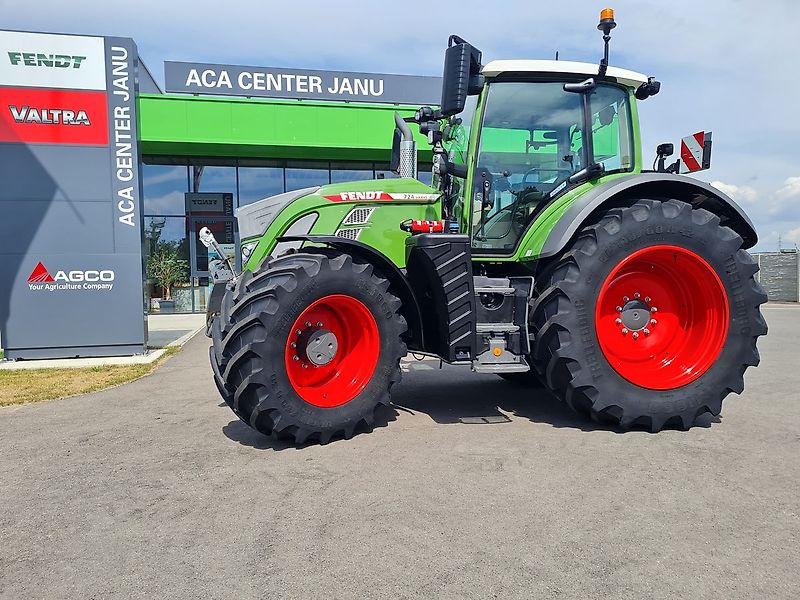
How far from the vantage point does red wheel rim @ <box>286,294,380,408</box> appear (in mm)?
4324

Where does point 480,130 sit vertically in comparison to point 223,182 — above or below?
below

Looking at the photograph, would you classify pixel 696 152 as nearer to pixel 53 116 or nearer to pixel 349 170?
pixel 53 116

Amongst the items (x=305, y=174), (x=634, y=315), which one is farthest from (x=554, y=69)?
(x=305, y=174)

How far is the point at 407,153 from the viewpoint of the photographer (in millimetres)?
5355

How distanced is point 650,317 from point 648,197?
1006 millimetres

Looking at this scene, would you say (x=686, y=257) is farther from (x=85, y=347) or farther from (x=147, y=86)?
(x=147, y=86)

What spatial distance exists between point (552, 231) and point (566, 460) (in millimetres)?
1729

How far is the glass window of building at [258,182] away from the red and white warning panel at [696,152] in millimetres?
14606

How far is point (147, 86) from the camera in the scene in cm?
1563

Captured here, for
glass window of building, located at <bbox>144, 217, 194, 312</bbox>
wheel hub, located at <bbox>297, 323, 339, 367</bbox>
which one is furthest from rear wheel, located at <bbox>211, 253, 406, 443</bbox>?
glass window of building, located at <bbox>144, 217, 194, 312</bbox>

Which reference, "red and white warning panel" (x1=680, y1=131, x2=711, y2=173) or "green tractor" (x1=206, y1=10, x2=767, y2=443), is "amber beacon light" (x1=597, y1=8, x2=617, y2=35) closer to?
"green tractor" (x1=206, y1=10, x2=767, y2=443)

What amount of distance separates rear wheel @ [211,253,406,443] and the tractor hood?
1.79 feet

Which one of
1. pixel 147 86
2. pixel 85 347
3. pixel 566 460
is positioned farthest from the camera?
pixel 147 86

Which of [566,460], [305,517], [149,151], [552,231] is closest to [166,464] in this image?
[305,517]
